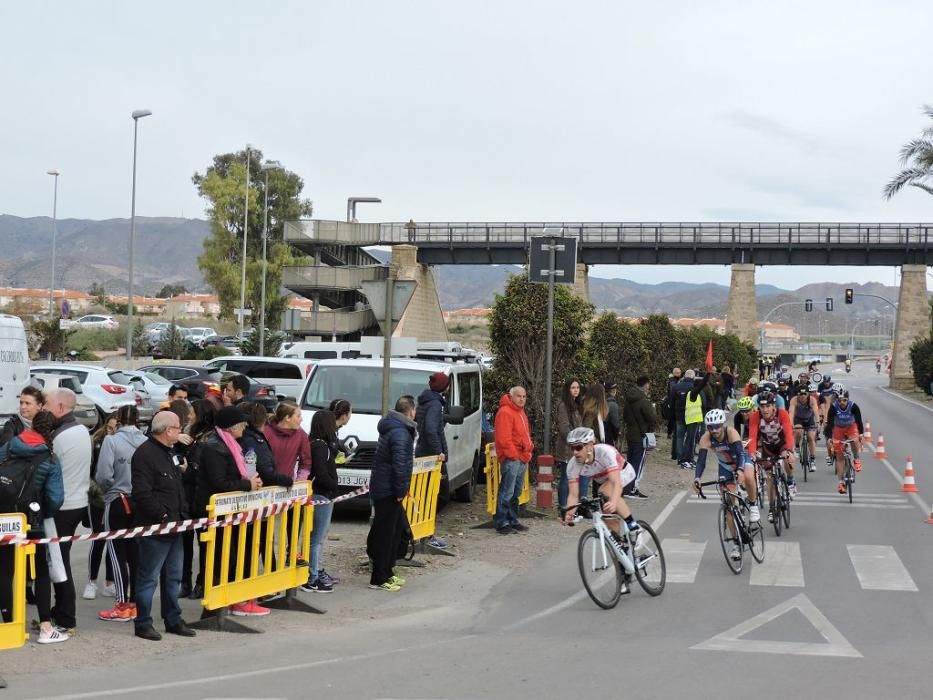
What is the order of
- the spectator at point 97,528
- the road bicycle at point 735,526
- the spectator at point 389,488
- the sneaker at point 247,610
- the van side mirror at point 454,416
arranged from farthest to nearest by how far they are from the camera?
the van side mirror at point 454,416, the road bicycle at point 735,526, the spectator at point 389,488, the spectator at point 97,528, the sneaker at point 247,610

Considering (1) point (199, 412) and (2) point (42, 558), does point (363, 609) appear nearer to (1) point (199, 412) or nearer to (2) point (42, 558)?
(1) point (199, 412)

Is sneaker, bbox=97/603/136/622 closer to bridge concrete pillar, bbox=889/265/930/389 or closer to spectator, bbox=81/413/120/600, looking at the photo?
spectator, bbox=81/413/120/600

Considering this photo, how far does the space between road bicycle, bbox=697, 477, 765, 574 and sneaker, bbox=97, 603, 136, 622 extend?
584cm

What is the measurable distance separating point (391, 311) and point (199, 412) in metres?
3.67

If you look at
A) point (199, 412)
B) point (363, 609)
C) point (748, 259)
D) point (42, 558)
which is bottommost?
point (363, 609)

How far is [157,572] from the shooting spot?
919 cm

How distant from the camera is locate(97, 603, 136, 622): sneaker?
9719mm

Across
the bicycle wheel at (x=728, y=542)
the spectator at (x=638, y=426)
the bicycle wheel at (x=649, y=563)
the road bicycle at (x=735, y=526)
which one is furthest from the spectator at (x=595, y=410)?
the bicycle wheel at (x=649, y=563)

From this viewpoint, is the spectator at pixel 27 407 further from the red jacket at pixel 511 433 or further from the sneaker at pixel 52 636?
the red jacket at pixel 511 433

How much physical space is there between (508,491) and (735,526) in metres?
3.62

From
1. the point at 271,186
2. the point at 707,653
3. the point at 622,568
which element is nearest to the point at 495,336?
the point at 622,568

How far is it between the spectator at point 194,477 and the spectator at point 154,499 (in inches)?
31.8

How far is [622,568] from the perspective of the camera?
10.9m

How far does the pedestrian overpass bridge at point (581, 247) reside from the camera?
2790 inches
